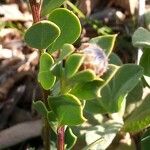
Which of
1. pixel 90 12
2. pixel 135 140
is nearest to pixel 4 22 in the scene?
pixel 90 12

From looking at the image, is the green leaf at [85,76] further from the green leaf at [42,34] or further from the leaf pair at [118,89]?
the leaf pair at [118,89]

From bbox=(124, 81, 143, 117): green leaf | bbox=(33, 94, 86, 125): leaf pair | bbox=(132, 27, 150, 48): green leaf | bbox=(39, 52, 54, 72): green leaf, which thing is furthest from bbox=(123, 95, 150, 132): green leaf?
bbox=(39, 52, 54, 72): green leaf

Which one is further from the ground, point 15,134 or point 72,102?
point 72,102

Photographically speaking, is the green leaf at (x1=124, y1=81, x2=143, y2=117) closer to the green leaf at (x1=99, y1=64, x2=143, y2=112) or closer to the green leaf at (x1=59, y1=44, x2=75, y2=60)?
the green leaf at (x1=99, y1=64, x2=143, y2=112)

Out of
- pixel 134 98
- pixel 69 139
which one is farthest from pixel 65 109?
pixel 134 98

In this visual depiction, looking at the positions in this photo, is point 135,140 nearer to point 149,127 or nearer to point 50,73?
point 149,127

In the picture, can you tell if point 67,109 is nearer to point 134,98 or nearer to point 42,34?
point 42,34

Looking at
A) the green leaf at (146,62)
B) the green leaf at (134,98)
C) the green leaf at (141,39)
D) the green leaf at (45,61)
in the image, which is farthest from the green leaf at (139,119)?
the green leaf at (45,61)
